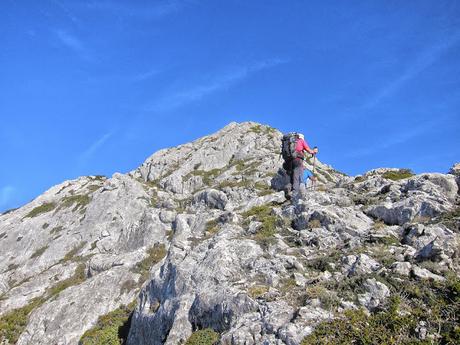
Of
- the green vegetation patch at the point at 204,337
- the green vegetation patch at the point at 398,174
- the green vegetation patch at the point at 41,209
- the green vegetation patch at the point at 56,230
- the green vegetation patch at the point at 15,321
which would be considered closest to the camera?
the green vegetation patch at the point at 204,337

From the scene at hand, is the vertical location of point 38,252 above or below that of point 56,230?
below

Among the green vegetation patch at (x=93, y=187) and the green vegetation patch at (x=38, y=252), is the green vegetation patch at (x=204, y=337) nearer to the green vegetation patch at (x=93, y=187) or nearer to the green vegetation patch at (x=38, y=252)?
the green vegetation patch at (x=38, y=252)

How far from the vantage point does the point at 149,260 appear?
3759cm

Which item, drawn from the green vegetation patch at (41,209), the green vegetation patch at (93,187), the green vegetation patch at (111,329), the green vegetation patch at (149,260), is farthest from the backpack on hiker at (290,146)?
the green vegetation patch at (41,209)

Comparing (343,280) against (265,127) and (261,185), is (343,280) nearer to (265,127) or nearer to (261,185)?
(261,185)

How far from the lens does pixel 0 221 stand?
60.2 metres

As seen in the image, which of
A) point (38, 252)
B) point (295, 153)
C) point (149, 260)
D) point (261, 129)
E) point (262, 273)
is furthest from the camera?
point (261, 129)

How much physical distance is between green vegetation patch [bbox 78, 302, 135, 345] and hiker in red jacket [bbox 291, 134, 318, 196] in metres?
14.1

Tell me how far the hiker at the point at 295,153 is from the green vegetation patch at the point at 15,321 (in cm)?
2342

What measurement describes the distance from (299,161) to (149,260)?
1704cm

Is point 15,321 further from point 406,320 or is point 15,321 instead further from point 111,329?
point 406,320

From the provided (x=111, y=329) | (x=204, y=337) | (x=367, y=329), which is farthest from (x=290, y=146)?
(x=111, y=329)

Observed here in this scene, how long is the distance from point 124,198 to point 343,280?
130 feet

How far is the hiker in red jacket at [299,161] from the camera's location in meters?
28.7
